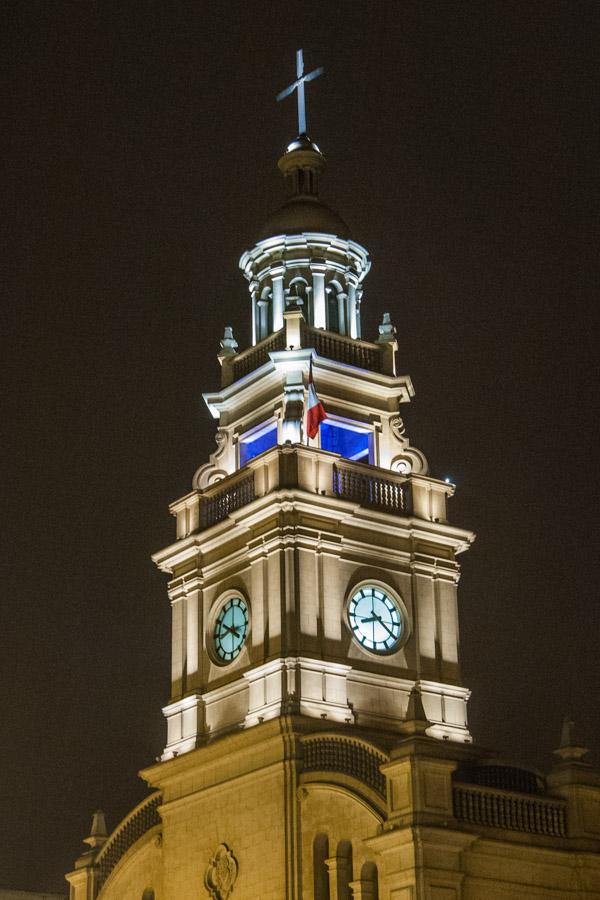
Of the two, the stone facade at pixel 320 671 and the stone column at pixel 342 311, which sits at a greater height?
the stone column at pixel 342 311

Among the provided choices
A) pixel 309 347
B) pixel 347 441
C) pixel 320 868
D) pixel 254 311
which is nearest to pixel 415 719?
pixel 320 868

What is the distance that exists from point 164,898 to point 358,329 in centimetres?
1538

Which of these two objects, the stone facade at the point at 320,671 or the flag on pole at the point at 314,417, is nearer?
the stone facade at the point at 320,671

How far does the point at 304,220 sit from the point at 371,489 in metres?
8.08

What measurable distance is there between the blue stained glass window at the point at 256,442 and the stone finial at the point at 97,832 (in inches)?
377

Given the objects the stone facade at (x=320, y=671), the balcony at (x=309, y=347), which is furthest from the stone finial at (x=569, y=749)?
the balcony at (x=309, y=347)

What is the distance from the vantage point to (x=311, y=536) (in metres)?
45.2

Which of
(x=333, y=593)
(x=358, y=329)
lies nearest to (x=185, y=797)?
(x=333, y=593)

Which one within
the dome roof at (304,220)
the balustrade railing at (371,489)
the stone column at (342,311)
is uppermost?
the dome roof at (304,220)

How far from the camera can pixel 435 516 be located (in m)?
47.8

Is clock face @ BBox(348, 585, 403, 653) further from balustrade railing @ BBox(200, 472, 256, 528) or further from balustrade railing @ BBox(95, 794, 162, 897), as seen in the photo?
balustrade railing @ BBox(95, 794, 162, 897)

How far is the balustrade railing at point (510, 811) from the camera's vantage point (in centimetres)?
4000

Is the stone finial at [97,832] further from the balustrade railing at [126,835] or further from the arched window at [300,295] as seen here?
the arched window at [300,295]

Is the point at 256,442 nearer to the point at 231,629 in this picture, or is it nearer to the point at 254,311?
the point at 254,311
